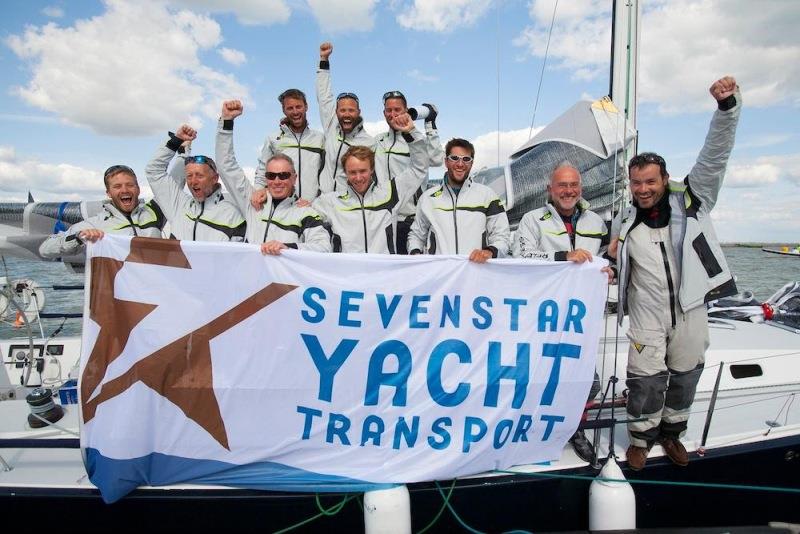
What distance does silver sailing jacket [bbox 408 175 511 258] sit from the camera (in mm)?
3602

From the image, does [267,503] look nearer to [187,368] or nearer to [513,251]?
[187,368]

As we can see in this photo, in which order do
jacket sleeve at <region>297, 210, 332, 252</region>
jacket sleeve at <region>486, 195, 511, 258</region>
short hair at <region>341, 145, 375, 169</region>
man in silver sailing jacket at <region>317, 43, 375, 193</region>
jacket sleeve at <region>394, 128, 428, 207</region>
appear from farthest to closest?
man in silver sailing jacket at <region>317, 43, 375, 193</region> < jacket sleeve at <region>394, 128, 428, 207</region> < jacket sleeve at <region>486, 195, 511, 258</region> < short hair at <region>341, 145, 375, 169</region> < jacket sleeve at <region>297, 210, 332, 252</region>

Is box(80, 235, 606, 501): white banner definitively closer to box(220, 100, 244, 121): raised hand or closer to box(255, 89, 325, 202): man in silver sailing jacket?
box(220, 100, 244, 121): raised hand

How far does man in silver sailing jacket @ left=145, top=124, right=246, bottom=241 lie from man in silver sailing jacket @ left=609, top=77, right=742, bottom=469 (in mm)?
2751

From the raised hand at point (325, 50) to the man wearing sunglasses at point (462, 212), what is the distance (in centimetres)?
177

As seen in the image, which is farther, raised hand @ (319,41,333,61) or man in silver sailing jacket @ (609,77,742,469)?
raised hand @ (319,41,333,61)

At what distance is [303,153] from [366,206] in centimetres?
113

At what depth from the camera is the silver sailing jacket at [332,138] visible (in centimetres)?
440

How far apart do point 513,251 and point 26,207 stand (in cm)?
411

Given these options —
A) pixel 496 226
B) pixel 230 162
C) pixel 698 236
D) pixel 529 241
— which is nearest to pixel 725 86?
pixel 698 236

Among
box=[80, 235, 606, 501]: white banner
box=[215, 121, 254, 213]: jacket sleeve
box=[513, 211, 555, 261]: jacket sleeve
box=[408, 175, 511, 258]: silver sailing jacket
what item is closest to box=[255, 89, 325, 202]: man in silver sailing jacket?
box=[215, 121, 254, 213]: jacket sleeve

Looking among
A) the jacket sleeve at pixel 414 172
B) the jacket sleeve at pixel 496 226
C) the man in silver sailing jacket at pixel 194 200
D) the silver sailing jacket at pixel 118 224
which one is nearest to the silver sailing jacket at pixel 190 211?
the man in silver sailing jacket at pixel 194 200

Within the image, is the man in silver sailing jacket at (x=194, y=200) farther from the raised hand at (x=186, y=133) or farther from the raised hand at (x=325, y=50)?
the raised hand at (x=325, y=50)

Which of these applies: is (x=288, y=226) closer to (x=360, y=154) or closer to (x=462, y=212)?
→ (x=360, y=154)
